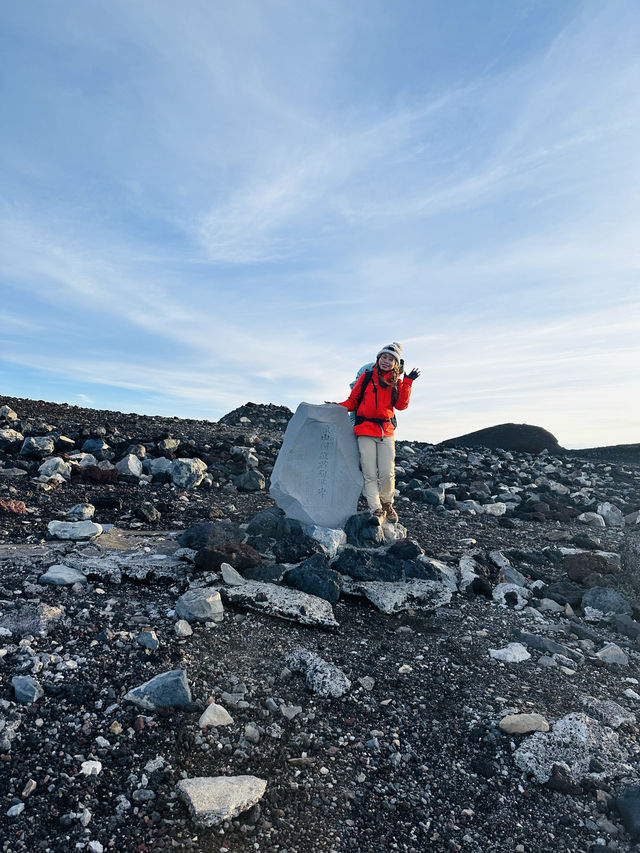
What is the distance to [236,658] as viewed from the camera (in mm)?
3787

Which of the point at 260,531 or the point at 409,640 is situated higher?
the point at 260,531

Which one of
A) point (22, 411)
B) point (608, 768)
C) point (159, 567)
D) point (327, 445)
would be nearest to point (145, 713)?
point (159, 567)

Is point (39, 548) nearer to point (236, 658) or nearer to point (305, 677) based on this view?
point (236, 658)

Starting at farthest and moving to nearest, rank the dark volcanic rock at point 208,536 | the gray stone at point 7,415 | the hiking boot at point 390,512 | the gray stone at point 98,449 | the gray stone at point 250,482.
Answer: the gray stone at point 7,415, the gray stone at point 98,449, the gray stone at point 250,482, the hiking boot at point 390,512, the dark volcanic rock at point 208,536

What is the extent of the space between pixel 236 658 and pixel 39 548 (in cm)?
264

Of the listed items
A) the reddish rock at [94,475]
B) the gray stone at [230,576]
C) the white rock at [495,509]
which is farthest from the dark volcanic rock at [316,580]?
the white rock at [495,509]

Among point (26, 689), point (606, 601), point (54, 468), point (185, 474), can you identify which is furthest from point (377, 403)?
point (54, 468)

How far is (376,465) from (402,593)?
2063 mm

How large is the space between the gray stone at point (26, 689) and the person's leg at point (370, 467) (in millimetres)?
4428

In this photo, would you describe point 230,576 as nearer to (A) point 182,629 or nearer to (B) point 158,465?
(A) point 182,629

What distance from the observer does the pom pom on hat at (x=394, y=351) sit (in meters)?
6.72

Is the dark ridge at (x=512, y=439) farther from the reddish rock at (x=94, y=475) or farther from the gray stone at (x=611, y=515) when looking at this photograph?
the reddish rock at (x=94, y=475)

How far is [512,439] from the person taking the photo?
2414 cm

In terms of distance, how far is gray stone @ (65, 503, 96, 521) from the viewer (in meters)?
6.45
